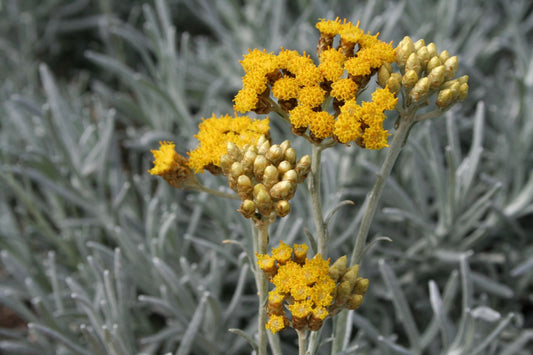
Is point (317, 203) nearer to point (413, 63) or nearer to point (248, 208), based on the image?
point (248, 208)

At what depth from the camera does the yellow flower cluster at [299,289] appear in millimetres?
1195

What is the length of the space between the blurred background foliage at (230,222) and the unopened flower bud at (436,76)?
812 mm

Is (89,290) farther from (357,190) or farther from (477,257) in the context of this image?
(477,257)

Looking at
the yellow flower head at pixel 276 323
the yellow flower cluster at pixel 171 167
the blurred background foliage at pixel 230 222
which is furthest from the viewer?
the blurred background foliage at pixel 230 222

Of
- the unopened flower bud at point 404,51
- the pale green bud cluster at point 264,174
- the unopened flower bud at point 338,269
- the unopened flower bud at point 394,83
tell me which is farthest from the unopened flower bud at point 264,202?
the unopened flower bud at point 404,51

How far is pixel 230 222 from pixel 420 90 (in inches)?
57.6

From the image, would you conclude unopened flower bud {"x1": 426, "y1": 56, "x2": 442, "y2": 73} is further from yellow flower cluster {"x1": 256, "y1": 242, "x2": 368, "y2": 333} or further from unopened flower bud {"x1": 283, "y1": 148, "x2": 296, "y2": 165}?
yellow flower cluster {"x1": 256, "y1": 242, "x2": 368, "y2": 333}

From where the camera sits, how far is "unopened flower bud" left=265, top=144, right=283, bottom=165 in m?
1.30

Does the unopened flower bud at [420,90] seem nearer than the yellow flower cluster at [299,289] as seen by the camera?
No

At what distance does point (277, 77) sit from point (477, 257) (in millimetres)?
1738

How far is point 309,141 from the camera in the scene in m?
1.33

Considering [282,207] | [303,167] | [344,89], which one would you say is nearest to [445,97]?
[344,89]

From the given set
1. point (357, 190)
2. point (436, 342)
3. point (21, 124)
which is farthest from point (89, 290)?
point (436, 342)

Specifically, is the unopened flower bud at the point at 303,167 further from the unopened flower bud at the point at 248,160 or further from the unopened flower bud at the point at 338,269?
the unopened flower bud at the point at 338,269
